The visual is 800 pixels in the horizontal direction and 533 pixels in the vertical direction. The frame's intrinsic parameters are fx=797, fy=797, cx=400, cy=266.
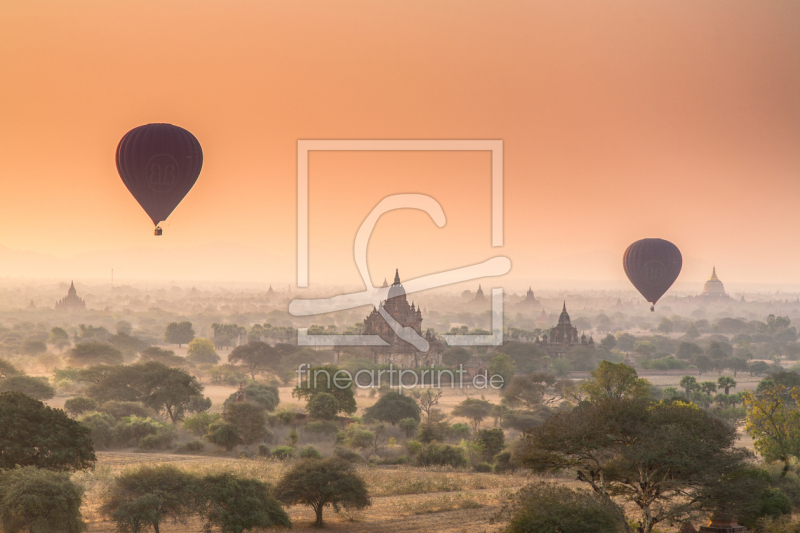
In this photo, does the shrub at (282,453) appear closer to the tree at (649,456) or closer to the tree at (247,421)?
the tree at (247,421)

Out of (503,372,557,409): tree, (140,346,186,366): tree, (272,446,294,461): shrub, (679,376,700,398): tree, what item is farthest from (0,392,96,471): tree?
(140,346,186,366): tree

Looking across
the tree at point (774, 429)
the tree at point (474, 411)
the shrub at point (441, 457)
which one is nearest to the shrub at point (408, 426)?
the tree at point (474, 411)

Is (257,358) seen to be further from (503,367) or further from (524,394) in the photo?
(524,394)

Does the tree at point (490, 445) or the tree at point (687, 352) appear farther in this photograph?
the tree at point (687, 352)

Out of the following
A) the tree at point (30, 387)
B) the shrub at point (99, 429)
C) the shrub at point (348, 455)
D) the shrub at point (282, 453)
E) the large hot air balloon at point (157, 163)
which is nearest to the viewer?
the large hot air balloon at point (157, 163)

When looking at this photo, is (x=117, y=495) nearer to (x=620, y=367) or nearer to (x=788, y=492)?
(x=788, y=492)

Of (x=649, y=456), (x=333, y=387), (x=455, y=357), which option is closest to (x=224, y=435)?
(x=333, y=387)
